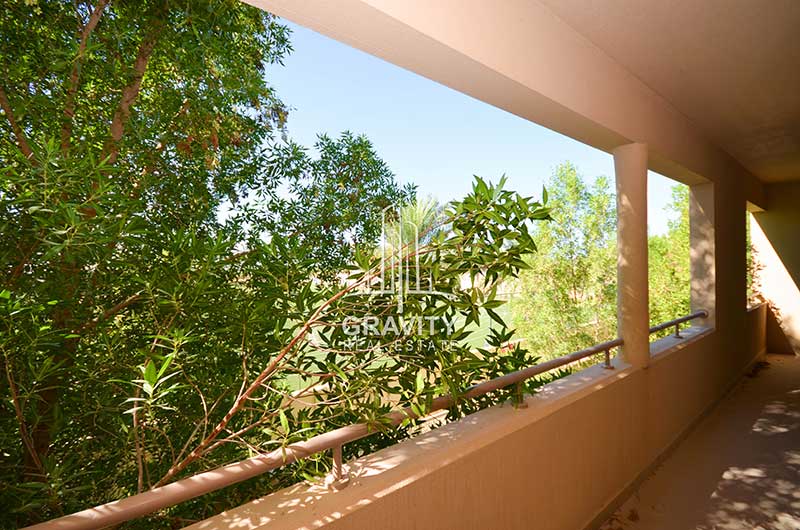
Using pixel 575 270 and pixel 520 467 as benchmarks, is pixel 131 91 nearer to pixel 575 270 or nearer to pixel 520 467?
pixel 520 467

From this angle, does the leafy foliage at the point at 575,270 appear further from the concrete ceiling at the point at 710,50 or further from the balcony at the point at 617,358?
the concrete ceiling at the point at 710,50

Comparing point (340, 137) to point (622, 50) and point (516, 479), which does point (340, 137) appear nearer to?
point (622, 50)

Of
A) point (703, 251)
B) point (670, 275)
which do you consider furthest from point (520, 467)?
point (670, 275)

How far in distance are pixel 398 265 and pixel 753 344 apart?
7.11 meters

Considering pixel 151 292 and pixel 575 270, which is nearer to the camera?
pixel 151 292

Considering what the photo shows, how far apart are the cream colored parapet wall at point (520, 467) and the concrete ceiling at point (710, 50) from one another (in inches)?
74.6

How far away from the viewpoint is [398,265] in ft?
4.13

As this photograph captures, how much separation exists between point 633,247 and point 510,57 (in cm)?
170

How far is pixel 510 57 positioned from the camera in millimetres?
1588

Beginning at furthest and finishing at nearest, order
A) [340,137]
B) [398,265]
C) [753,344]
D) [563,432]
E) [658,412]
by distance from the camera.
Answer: [753,344] → [340,137] → [658,412] → [563,432] → [398,265]

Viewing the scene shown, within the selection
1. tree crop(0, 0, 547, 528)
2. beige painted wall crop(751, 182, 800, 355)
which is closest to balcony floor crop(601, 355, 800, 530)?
tree crop(0, 0, 547, 528)

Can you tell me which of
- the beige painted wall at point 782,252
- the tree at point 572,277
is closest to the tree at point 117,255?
the beige painted wall at point 782,252

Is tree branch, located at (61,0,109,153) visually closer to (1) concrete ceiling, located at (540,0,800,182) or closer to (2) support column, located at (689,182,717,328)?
(1) concrete ceiling, located at (540,0,800,182)

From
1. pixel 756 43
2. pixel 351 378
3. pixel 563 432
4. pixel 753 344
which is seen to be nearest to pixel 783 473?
pixel 563 432
